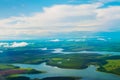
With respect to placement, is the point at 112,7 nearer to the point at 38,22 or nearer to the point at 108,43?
the point at 108,43

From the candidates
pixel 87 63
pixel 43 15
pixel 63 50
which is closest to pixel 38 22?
pixel 43 15

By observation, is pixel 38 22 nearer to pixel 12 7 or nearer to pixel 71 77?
pixel 12 7

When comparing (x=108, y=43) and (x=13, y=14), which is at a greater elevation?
(x=13, y=14)

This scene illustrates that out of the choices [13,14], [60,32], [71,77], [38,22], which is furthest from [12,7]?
[71,77]

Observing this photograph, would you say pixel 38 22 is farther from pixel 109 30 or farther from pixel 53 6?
pixel 109 30

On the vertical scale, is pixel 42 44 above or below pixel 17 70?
above

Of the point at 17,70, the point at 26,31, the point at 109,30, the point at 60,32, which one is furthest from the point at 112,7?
the point at 17,70

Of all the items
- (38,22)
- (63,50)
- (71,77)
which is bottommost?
(71,77)
